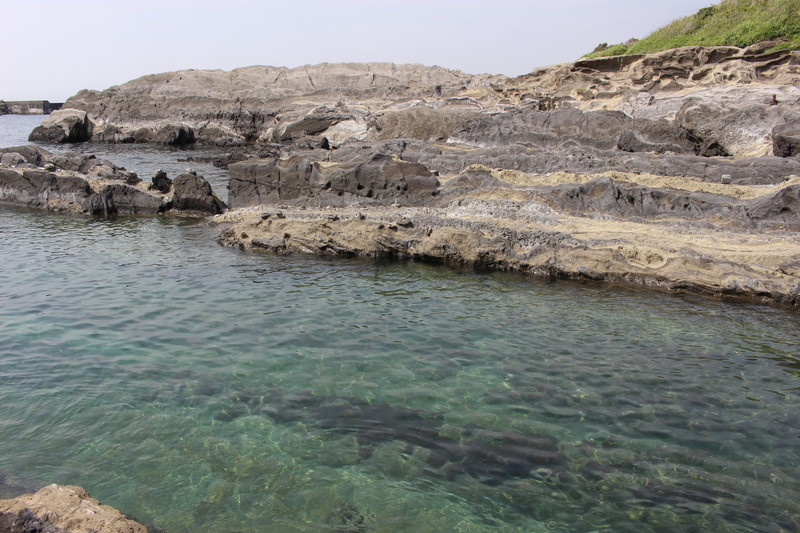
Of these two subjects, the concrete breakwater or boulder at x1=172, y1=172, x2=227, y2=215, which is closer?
boulder at x1=172, y1=172, x2=227, y2=215

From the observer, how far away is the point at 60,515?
409 cm

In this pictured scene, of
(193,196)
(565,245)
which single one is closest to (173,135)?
(193,196)

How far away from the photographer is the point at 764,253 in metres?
11.1

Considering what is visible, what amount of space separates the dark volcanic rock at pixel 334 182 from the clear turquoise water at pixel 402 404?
5.61m

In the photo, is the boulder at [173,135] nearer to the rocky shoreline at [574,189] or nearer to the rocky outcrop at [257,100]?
the rocky outcrop at [257,100]

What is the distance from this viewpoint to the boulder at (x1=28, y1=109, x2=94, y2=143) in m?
45.9

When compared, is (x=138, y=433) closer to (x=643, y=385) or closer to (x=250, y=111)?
(x=643, y=385)

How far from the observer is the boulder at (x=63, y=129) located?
45.9 metres

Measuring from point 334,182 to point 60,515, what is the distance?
44.1ft

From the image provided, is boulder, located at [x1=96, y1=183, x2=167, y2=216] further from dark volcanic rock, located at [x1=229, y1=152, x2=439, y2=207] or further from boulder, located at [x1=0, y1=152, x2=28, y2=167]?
boulder, located at [x1=0, y1=152, x2=28, y2=167]

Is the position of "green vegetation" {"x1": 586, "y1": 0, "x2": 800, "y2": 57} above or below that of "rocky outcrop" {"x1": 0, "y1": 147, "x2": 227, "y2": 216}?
above

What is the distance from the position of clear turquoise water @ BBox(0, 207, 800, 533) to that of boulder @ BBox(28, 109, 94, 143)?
138 ft

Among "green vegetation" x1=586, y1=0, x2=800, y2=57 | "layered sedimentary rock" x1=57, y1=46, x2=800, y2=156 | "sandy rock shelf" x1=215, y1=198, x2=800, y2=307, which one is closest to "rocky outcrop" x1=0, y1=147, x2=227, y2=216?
"sandy rock shelf" x1=215, y1=198, x2=800, y2=307

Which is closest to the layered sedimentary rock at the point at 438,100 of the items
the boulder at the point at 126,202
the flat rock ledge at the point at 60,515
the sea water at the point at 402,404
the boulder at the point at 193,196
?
the boulder at the point at 193,196
